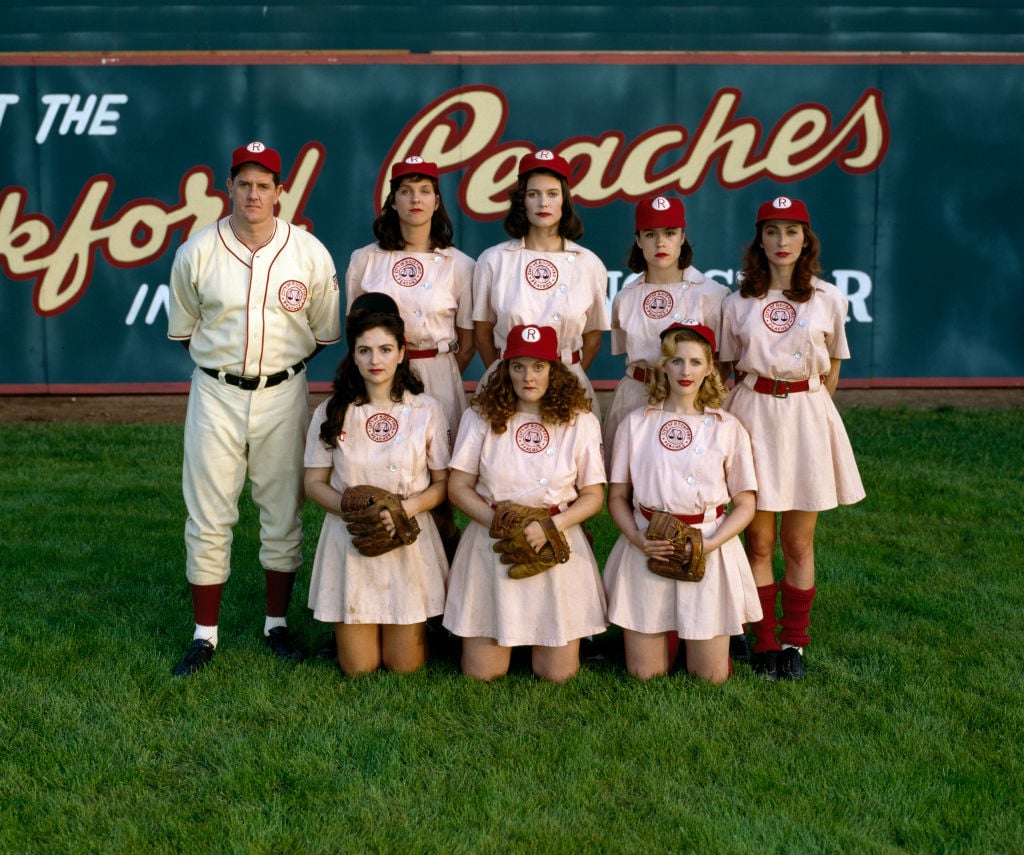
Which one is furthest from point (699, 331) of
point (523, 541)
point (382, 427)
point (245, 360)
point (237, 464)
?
point (237, 464)

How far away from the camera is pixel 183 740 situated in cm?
407

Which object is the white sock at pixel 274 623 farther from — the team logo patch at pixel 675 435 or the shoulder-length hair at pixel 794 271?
the shoulder-length hair at pixel 794 271

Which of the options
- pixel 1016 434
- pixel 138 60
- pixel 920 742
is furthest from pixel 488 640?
pixel 138 60

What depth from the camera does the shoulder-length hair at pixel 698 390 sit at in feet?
14.7

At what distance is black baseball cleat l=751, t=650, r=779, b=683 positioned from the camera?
4680 mm

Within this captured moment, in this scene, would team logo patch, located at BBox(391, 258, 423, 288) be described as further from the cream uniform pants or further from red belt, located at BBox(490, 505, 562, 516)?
red belt, located at BBox(490, 505, 562, 516)

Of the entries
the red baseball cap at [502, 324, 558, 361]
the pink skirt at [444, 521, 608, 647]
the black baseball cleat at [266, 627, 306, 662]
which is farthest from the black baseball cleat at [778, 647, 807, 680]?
the black baseball cleat at [266, 627, 306, 662]

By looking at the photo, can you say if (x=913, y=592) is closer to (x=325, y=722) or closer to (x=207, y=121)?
(x=325, y=722)

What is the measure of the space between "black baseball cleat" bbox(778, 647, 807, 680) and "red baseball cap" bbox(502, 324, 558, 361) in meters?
1.55

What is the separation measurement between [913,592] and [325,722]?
9.97 ft

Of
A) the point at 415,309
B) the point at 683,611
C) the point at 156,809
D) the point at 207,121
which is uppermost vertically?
the point at 207,121

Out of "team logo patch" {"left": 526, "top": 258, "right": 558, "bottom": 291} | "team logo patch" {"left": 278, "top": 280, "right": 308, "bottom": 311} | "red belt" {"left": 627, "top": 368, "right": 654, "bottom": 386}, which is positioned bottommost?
"red belt" {"left": 627, "top": 368, "right": 654, "bottom": 386}

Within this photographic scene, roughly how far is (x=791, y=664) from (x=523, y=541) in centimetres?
126

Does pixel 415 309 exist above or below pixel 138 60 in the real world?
below
